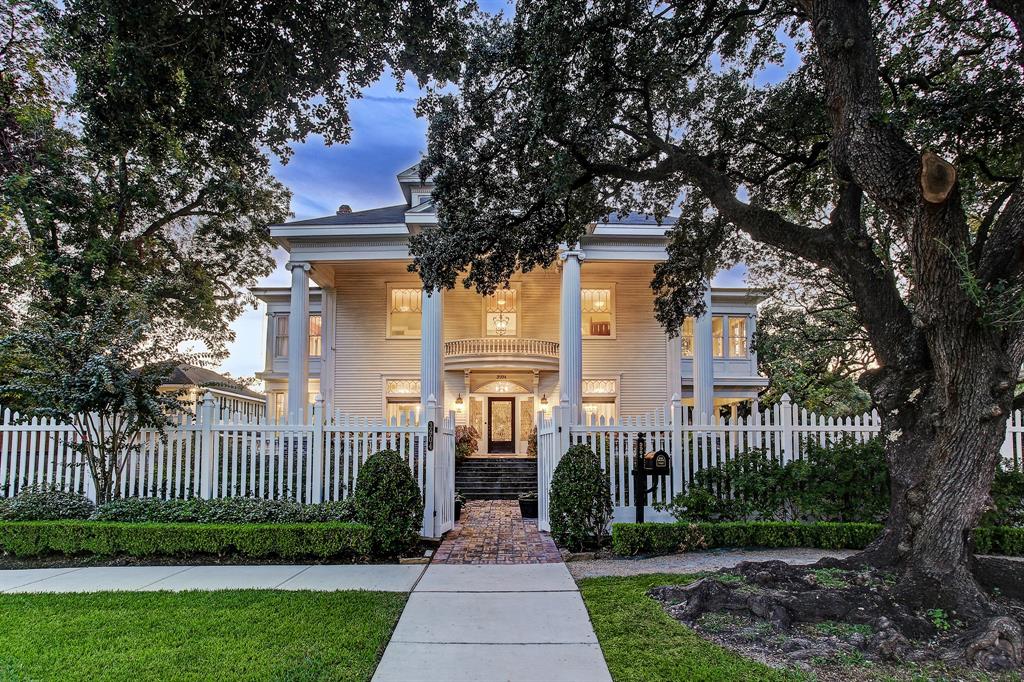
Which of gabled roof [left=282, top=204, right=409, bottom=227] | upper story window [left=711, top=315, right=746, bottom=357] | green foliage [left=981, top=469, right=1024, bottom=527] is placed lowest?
green foliage [left=981, top=469, right=1024, bottom=527]

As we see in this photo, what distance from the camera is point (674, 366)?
20234 millimetres

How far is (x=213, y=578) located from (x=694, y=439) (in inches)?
268

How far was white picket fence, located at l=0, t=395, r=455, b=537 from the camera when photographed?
9.40 meters

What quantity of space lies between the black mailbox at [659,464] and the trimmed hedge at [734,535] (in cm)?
84

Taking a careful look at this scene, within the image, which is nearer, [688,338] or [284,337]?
[688,338]

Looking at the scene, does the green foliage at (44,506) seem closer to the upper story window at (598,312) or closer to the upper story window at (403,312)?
the upper story window at (403,312)

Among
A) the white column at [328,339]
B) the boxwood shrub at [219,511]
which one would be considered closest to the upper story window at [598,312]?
the white column at [328,339]

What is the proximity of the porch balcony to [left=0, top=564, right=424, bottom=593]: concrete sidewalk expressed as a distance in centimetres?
1200

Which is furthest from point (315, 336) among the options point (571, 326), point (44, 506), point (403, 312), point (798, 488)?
point (798, 488)

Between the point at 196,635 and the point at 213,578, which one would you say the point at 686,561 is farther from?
the point at 213,578

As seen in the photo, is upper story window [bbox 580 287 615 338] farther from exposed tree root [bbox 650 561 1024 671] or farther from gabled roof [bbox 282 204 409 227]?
exposed tree root [bbox 650 561 1024 671]

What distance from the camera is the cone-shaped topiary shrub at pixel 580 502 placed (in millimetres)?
8617

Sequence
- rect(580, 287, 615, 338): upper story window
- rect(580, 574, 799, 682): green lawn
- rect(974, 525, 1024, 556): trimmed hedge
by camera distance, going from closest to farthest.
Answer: rect(580, 574, 799, 682): green lawn → rect(974, 525, 1024, 556): trimmed hedge → rect(580, 287, 615, 338): upper story window

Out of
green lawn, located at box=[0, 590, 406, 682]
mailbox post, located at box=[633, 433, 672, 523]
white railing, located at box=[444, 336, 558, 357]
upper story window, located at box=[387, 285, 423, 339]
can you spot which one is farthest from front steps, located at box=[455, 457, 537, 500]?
green lawn, located at box=[0, 590, 406, 682]
